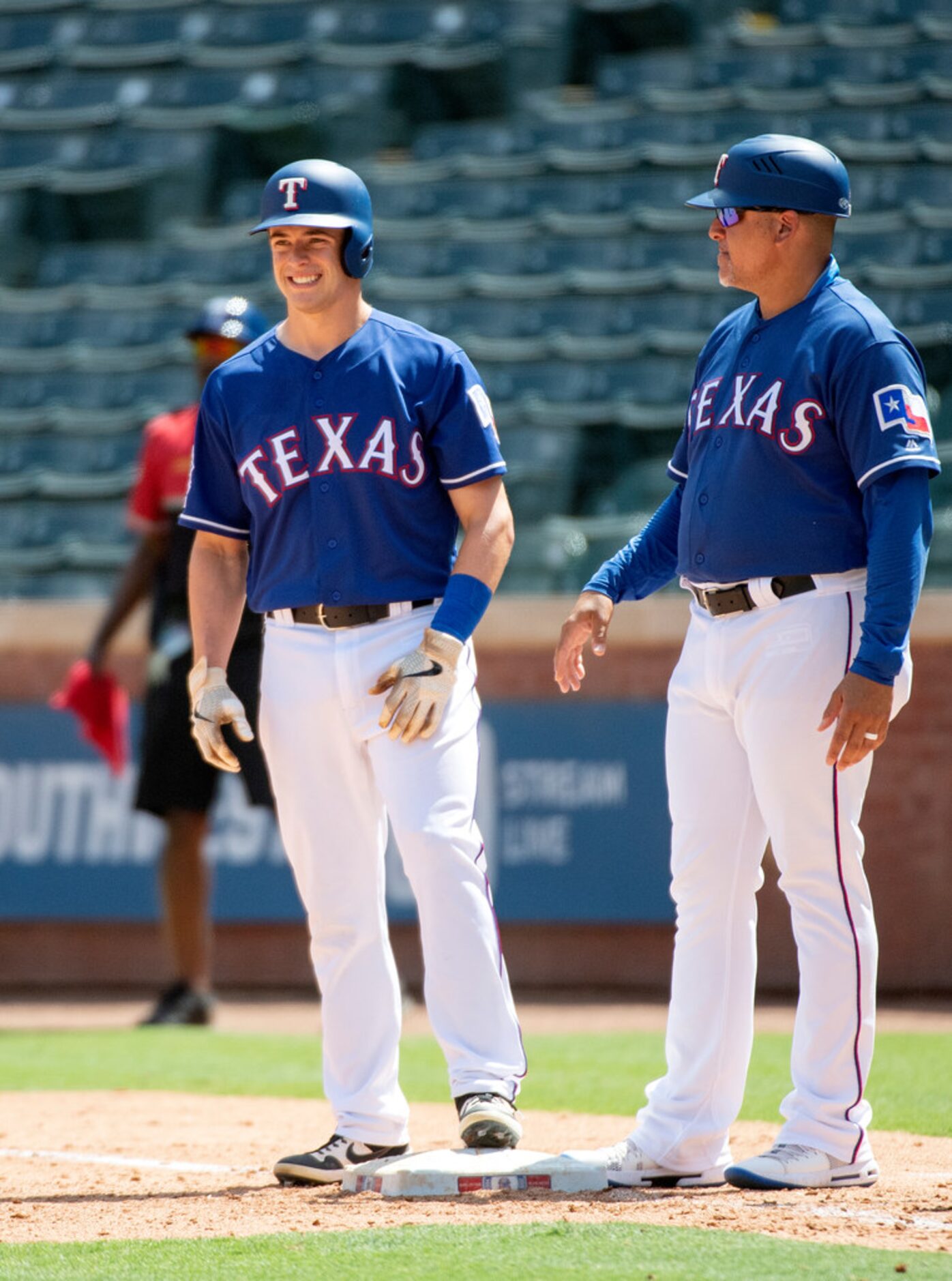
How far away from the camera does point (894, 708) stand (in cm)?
301

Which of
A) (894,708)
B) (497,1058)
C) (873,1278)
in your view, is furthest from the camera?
(497,1058)

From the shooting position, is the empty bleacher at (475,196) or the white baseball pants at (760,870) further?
the empty bleacher at (475,196)

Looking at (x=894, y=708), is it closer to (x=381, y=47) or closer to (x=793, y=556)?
(x=793, y=556)

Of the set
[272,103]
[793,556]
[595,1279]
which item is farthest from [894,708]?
[272,103]

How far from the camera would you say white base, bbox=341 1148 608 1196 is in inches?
120

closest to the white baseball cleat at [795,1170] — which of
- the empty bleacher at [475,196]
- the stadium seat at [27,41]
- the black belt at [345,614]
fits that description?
the black belt at [345,614]

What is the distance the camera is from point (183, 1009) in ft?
19.8

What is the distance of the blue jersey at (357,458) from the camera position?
335cm

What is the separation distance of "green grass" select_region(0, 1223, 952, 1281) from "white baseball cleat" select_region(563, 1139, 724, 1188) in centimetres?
46

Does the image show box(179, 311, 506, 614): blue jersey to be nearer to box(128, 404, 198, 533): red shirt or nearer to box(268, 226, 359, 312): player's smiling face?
box(268, 226, 359, 312): player's smiling face

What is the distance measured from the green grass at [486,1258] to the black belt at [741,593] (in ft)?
3.40

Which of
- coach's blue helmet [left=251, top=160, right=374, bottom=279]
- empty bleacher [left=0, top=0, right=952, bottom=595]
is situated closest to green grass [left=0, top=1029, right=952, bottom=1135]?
coach's blue helmet [left=251, top=160, right=374, bottom=279]

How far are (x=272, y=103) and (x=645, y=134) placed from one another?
230 centimetres

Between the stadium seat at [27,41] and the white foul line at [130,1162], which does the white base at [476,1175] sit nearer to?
the white foul line at [130,1162]
